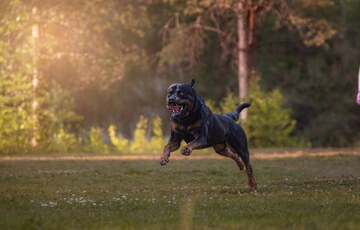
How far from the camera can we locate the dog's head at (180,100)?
31.2ft

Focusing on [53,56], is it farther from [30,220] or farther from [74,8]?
[30,220]

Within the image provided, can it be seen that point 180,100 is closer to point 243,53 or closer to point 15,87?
point 15,87

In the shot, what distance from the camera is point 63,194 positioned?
981cm

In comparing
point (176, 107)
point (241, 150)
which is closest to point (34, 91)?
point (241, 150)

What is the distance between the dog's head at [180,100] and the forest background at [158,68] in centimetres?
1646

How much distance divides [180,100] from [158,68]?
87.9ft

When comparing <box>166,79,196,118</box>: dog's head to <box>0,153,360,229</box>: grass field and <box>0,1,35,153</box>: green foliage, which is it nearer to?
<box>0,153,360,229</box>: grass field

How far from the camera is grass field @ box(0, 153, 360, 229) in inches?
275

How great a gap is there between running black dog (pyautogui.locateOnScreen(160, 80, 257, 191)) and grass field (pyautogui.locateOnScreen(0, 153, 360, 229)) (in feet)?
2.09

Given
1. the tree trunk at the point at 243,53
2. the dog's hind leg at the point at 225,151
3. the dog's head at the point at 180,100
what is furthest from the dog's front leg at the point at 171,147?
the tree trunk at the point at 243,53

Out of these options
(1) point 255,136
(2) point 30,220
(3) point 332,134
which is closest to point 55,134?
(1) point 255,136

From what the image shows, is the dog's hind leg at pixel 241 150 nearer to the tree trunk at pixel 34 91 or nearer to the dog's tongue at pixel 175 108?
the dog's tongue at pixel 175 108

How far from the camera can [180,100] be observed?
9508mm

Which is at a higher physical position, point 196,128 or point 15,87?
point 15,87
